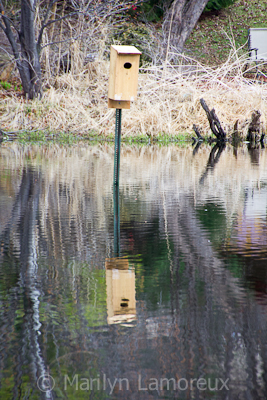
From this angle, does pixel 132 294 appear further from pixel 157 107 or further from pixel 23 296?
pixel 157 107

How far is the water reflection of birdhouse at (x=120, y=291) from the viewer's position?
7.22 feet

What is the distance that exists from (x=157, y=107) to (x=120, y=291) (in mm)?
11548

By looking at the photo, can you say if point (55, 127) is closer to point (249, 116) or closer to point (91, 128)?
point (91, 128)

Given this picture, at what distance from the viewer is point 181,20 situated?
2017cm

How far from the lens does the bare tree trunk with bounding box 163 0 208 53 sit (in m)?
19.9

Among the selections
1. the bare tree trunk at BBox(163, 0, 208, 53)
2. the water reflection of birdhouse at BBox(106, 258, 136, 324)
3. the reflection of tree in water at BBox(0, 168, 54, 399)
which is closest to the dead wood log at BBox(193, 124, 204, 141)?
the bare tree trunk at BBox(163, 0, 208, 53)

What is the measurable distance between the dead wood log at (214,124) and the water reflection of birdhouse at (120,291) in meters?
10.1

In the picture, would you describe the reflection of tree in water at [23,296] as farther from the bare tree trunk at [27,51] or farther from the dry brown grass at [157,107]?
the bare tree trunk at [27,51]

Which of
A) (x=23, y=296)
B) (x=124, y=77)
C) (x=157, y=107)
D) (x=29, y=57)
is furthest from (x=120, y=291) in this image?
(x=29, y=57)

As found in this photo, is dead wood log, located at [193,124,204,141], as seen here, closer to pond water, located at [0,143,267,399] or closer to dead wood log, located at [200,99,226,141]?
dead wood log, located at [200,99,226,141]

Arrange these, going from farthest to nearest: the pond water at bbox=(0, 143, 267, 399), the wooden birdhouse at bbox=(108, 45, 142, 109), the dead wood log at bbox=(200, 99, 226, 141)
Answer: the dead wood log at bbox=(200, 99, 226, 141) → the wooden birdhouse at bbox=(108, 45, 142, 109) → the pond water at bbox=(0, 143, 267, 399)

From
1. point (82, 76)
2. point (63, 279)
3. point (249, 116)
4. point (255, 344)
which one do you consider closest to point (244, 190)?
point (63, 279)

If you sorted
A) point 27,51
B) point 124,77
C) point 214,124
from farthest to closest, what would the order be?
point 27,51, point 214,124, point 124,77

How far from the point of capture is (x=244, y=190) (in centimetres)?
568
